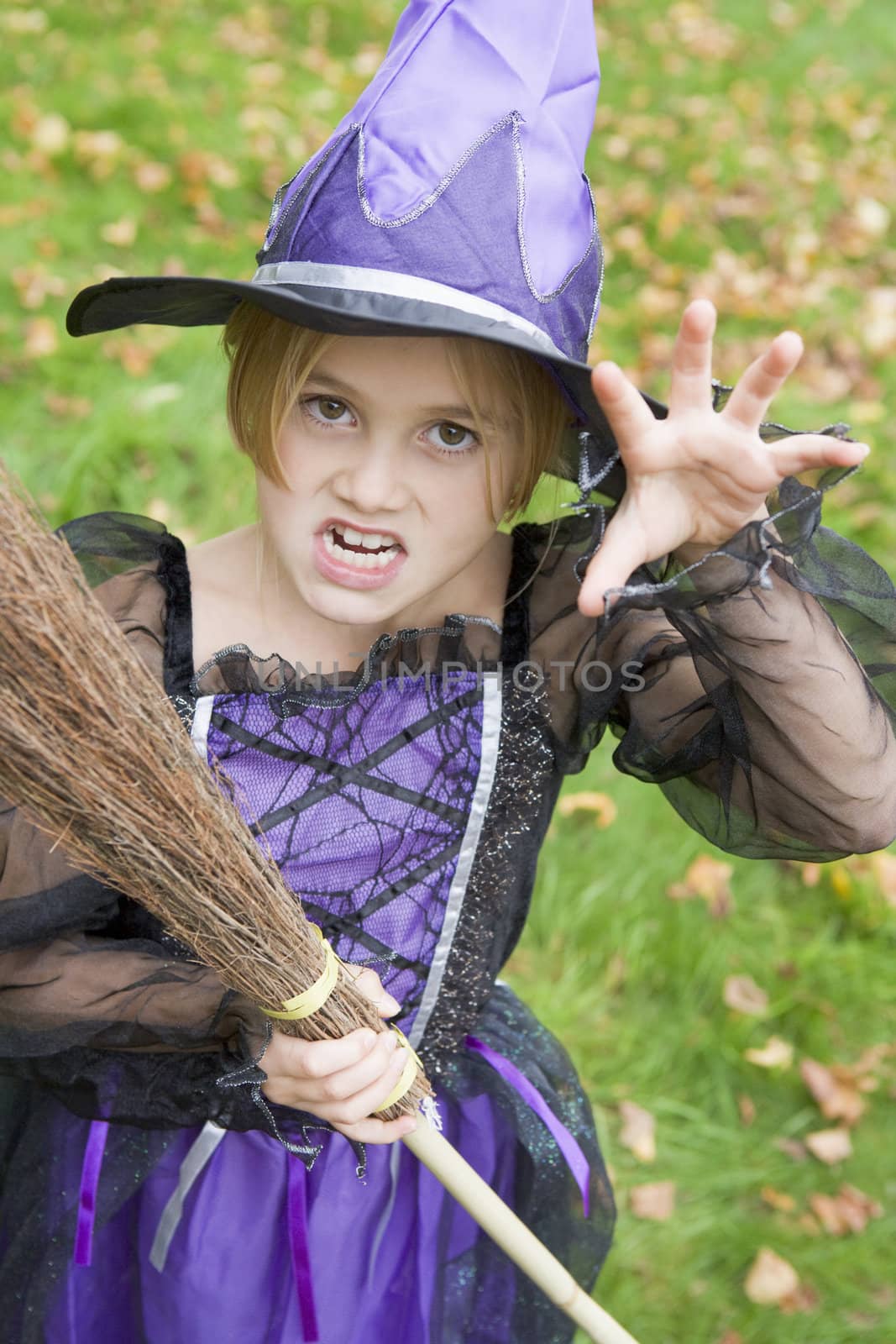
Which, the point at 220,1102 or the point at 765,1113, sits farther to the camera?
the point at 765,1113

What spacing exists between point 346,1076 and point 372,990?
147 millimetres

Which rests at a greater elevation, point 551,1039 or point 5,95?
point 5,95

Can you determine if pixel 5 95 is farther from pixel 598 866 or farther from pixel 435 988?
pixel 435 988

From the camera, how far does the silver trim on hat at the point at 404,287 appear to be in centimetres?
140

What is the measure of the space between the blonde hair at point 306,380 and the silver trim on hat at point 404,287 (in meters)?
0.06

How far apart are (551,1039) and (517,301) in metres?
1.24

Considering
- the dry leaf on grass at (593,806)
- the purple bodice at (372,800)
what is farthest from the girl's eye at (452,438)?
the dry leaf on grass at (593,806)

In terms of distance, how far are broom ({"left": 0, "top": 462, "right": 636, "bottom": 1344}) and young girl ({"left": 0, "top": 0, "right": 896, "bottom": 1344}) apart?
131mm

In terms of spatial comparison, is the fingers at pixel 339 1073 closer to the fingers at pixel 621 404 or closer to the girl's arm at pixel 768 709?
the girl's arm at pixel 768 709

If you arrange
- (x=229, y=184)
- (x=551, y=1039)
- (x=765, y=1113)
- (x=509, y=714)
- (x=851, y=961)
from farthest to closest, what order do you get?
(x=229, y=184) → (x=851, y=961) → (x=765, y=1113) → (x=551, y=1039) → (x=509, y=714)

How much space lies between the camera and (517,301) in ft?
4.75

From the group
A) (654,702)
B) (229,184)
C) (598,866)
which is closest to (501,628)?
(654,702)

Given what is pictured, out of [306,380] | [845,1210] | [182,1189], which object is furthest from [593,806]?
[306,380]

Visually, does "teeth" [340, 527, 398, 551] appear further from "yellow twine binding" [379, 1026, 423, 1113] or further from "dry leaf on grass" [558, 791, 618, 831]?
"dry leaf on grass" [558, 791, 618, 831]
